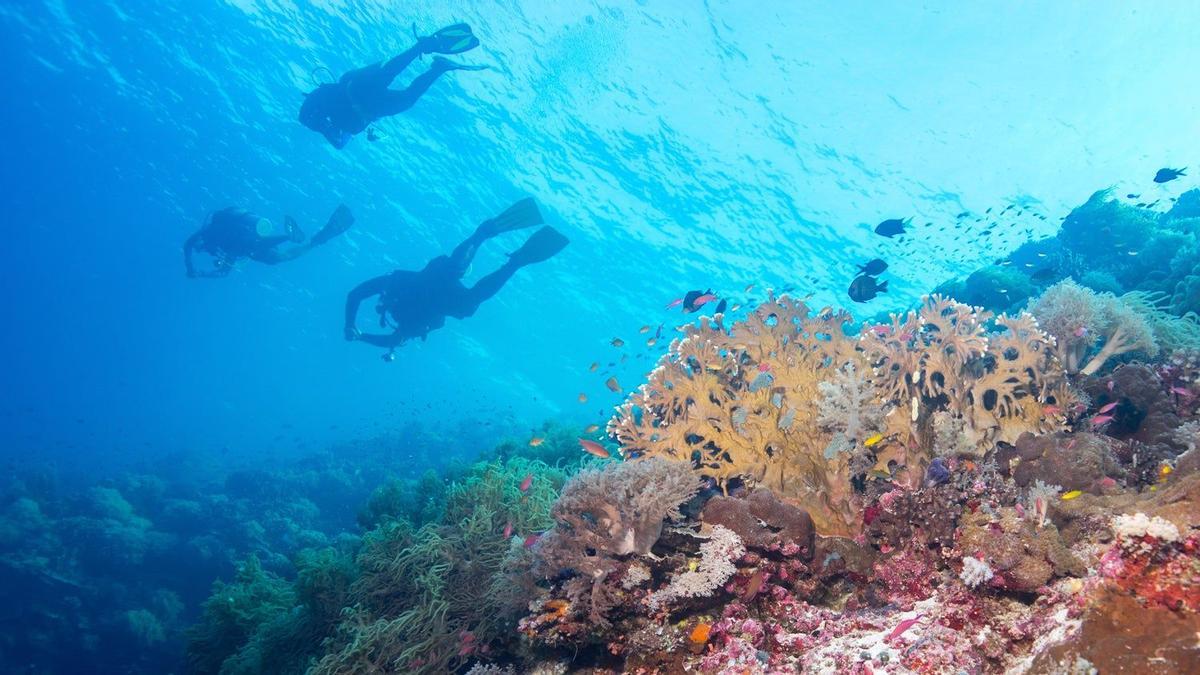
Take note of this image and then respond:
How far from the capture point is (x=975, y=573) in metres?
2.78

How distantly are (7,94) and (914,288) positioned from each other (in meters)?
57.8

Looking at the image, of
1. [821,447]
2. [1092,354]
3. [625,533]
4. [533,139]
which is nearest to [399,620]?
[625,533]

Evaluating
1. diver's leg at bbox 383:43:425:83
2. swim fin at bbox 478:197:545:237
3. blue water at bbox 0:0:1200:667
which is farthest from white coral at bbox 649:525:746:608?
diver's leg at bbox 383:43:425:83

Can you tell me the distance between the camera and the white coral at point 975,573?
9.07 ft

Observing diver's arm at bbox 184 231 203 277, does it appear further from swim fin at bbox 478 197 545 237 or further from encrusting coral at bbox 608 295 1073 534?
encrusting coral at bbox 608 295 1073 534

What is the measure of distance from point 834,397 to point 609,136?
23.4 m

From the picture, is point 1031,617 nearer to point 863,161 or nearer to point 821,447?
point 821,447

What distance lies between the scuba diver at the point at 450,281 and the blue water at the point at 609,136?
30.4 ft

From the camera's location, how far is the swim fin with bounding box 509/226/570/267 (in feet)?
57.4

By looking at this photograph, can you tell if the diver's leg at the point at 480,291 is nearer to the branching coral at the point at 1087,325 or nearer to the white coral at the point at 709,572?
the branching coral at the point at 1087,325

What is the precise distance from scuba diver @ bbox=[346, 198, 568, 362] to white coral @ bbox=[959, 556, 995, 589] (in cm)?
1522

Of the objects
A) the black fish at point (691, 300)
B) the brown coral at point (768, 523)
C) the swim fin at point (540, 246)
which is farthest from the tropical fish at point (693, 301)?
the swim fin at point (540, 246)

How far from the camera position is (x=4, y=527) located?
18391 mm

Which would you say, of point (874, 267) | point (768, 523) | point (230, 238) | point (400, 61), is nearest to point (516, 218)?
point (400, 61)
